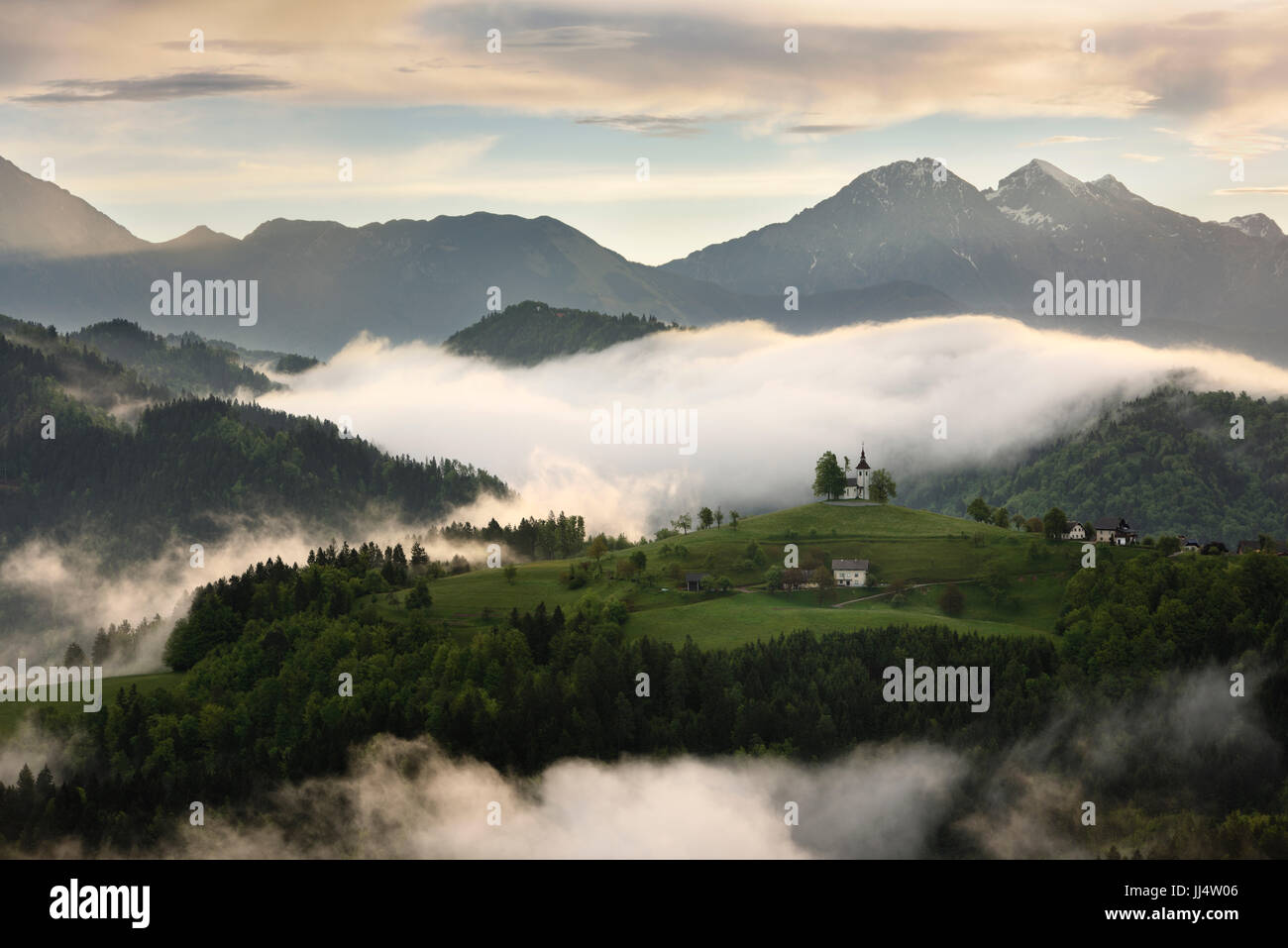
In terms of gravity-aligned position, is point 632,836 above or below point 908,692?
below

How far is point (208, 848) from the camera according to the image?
172500 mm

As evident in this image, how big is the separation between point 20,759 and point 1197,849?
163 metres

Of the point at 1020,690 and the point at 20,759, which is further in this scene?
the point at 20,759

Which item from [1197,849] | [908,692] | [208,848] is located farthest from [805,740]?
[208,848]

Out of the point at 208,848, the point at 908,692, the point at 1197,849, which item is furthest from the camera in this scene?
the point at 908,692

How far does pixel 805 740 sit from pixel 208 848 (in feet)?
260

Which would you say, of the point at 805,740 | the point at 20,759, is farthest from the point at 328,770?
the point at 805,740

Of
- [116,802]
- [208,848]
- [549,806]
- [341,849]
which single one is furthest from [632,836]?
[116,802]

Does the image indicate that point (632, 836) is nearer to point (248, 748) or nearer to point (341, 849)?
point (341, 849)

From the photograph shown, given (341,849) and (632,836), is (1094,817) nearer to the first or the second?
(632,836)

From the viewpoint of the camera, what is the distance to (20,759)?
Answer: 196125 mm

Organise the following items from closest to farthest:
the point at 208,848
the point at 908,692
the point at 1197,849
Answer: the point at 1197,849 → the point at 208,848 → the point at 908,692

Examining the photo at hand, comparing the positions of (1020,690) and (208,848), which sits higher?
(1020,690)

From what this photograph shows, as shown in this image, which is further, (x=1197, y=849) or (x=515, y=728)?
(x=515, y=728)
